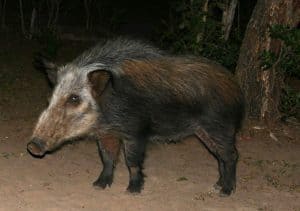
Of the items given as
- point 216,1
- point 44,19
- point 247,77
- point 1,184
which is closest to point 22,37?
point 44,19

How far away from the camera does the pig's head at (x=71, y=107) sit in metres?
5.09

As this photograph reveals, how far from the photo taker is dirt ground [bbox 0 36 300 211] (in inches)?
209

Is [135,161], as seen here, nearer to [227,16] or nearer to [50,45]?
[227,16]

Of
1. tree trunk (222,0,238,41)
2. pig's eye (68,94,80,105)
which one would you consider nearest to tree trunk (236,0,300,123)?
tree trunk (222,0,238,41)

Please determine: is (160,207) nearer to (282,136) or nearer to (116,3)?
(282,136)

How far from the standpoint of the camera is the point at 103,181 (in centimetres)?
571

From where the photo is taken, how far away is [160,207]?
523cm

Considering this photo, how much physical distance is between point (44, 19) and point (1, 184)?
414 inches

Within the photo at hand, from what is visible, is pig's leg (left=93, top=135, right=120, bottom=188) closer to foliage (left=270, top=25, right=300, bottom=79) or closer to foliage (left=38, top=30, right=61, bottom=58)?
foliage (left=270, top=25, right=300, bottom=79)

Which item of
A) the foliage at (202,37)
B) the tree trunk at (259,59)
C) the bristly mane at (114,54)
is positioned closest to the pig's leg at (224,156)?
the bristly mane at (114,54)

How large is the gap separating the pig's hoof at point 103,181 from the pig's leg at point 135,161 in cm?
23

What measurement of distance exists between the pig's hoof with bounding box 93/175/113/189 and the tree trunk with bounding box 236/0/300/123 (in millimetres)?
2495

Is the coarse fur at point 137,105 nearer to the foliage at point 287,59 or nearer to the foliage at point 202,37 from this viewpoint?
the foliage at point 287,59

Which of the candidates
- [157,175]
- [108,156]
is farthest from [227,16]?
[108,156]
